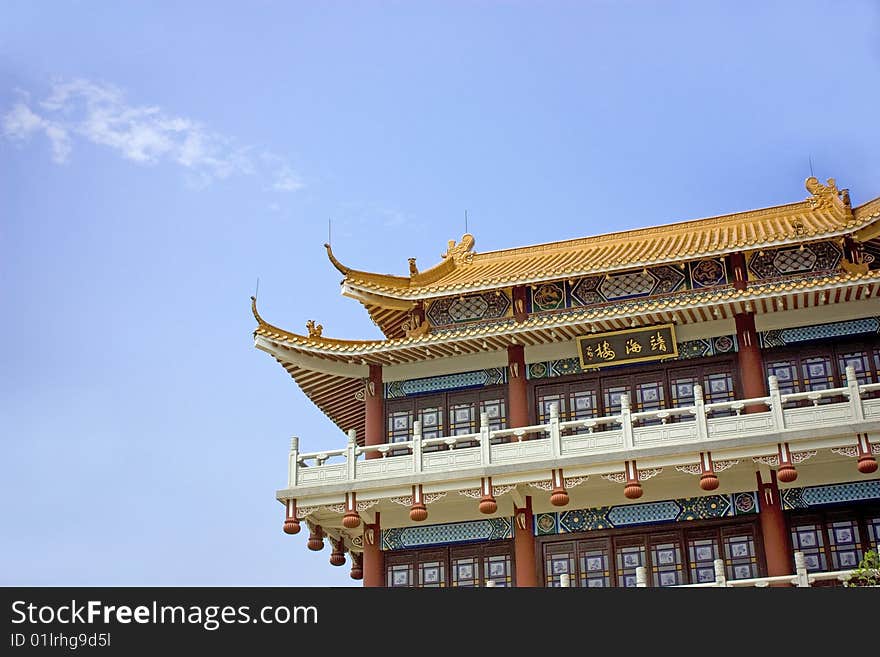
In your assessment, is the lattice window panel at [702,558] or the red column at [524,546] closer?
the lattice window panel at [702,558]

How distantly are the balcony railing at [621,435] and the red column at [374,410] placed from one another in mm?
956

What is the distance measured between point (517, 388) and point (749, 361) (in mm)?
4783

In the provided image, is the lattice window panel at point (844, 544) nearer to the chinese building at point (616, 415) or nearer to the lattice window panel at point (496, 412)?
the chinese building at point (616, 415)

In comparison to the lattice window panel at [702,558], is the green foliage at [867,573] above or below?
below

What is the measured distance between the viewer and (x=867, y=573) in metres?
19.8

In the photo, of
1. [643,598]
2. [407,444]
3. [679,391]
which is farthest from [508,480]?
[643,598]

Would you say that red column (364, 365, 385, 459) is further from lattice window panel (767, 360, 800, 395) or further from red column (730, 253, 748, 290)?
lattice window panel (767, 360, 800, 395)

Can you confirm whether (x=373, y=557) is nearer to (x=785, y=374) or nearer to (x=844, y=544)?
(x=785, y=374)

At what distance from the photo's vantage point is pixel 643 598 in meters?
16.2

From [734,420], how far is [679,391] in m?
2.41

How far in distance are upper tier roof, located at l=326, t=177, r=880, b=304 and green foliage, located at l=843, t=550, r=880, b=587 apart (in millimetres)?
7343

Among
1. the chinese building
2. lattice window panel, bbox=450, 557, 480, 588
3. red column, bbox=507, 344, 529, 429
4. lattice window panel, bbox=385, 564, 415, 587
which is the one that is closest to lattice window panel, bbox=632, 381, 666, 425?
the chinese building

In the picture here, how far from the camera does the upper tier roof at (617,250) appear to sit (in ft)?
85.3

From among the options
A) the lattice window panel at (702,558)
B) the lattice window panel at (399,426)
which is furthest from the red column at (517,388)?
the lattice window panel at (702,558)
